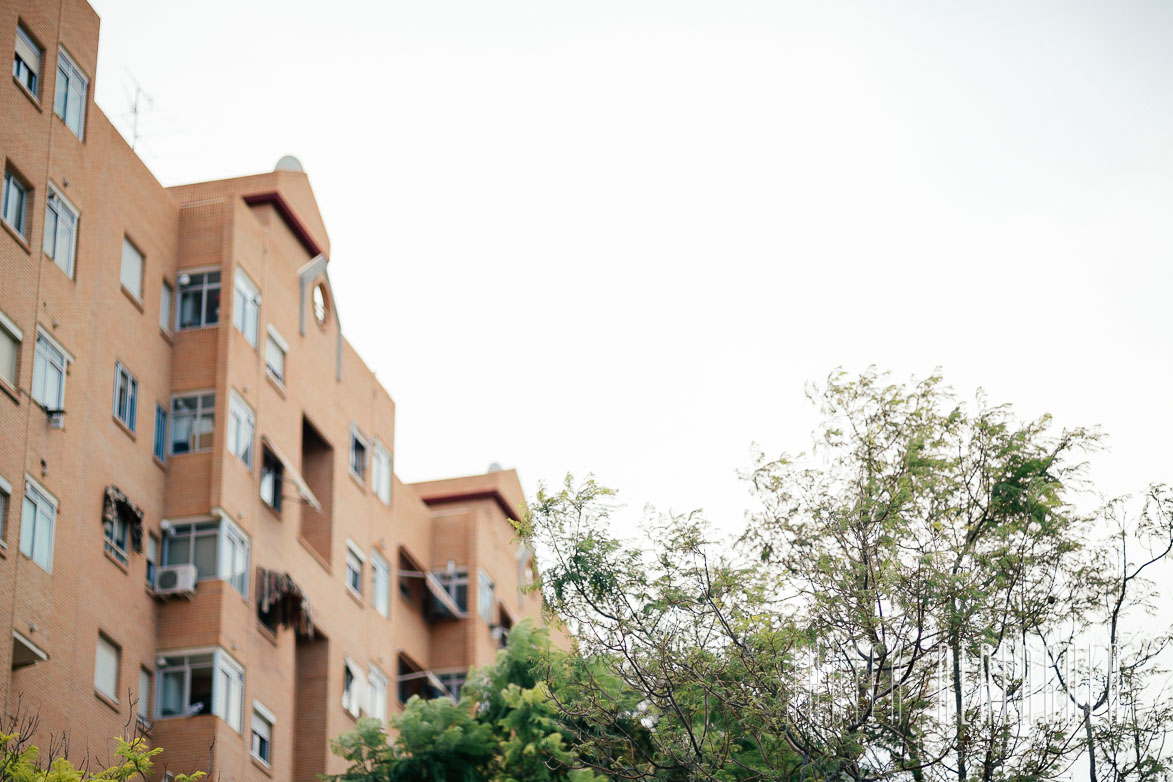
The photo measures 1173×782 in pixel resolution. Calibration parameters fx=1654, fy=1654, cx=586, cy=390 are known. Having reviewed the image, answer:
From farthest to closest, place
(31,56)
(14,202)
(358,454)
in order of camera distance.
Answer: (358,454), (31,56), (14,202)

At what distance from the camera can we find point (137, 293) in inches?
1210

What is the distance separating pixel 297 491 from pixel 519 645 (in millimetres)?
6509

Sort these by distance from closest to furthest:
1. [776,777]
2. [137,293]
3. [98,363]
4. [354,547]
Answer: [776,777]
[98,363]
[137,293]
[354,547]

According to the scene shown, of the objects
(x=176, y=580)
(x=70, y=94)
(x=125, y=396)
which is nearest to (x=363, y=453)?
(x=176, y=580)

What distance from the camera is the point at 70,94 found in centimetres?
2784

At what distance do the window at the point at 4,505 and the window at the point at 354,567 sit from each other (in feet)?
45.2

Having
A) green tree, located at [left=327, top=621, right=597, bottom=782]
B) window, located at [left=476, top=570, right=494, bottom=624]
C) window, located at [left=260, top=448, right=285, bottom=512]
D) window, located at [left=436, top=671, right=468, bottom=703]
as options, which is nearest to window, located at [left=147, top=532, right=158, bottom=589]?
window, located at [left=260, top=448, right=285, bottom=512]

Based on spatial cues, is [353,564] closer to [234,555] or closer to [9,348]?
[234,555]

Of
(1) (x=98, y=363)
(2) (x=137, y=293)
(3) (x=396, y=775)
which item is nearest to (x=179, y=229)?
(2) (x=137, y=293)

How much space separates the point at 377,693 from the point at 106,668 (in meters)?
11.4

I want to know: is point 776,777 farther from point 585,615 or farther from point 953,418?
point 953,418

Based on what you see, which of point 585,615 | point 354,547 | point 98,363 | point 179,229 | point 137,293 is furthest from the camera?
point 354,547

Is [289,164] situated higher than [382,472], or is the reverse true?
[289,164]

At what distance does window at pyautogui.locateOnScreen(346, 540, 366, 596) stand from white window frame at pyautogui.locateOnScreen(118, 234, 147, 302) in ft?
30.5
